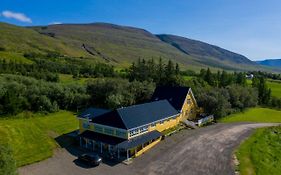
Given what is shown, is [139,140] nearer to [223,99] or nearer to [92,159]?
[92,159]

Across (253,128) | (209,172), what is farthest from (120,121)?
(253,128)

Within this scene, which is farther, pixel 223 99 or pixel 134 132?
pixel 223 99

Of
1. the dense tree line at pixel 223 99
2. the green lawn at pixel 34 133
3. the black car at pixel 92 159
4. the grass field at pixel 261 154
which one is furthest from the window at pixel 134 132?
the dense tree line at pixel 223 99

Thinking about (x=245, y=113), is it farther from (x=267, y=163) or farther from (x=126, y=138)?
(x=126, y=138)

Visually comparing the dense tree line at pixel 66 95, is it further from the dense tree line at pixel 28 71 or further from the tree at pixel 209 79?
the tree at pixel 209 79

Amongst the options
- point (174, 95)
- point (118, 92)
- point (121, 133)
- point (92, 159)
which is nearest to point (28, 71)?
point (118, 92)

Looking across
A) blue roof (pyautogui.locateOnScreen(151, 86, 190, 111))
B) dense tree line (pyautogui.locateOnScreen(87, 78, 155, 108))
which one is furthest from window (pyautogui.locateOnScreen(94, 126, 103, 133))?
dense tree line (pyautogui.locateOnScreen(87, 78, 155, 108))
